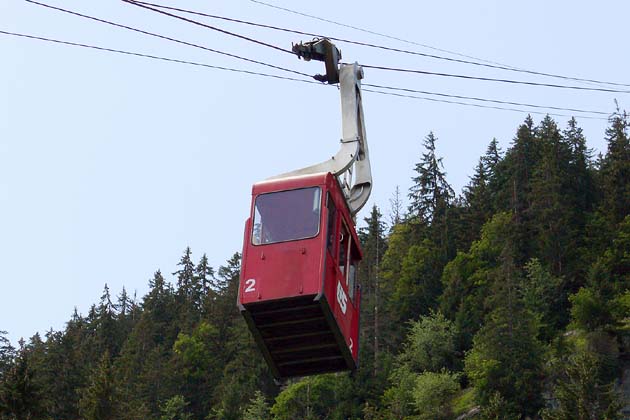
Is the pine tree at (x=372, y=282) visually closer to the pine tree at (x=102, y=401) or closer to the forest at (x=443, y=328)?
the forest at (x=443, y=328)

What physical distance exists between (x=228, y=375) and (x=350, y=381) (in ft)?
46.6

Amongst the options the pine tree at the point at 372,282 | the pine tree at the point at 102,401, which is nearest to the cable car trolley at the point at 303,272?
the pine tree at the point at 102,401

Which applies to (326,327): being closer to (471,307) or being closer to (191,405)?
(471,307)

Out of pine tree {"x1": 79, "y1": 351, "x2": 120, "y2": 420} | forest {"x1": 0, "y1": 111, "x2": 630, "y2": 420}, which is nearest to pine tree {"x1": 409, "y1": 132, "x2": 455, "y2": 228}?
forest {"x1": 0, "y1": 111, "x2": 630, "y2": 420}

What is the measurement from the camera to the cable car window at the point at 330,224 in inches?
833

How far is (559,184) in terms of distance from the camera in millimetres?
95812

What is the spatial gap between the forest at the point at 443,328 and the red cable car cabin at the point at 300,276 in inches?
1289

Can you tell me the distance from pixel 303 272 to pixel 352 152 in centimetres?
372

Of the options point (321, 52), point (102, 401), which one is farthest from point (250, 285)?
point (102, 401)

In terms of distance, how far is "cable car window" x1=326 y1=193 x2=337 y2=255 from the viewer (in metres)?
21.2

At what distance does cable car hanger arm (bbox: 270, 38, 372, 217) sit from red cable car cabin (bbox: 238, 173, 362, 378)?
1005 millimetres

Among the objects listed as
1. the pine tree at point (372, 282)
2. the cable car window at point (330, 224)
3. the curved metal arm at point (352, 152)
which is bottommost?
the cable car window at point (330, 224)

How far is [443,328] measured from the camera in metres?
87.0

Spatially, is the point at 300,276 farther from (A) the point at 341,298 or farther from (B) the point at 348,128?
(B) the point at 348,128
